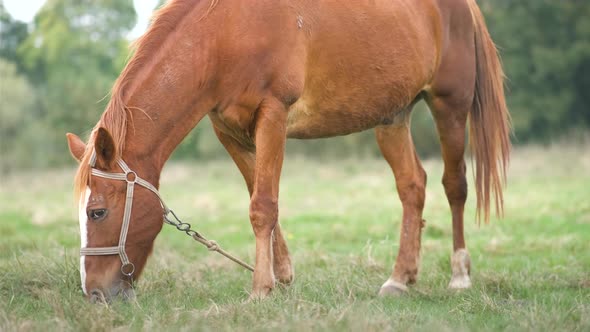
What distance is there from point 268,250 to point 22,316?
152 centimetres

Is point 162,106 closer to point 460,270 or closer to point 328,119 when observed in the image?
point 328,119

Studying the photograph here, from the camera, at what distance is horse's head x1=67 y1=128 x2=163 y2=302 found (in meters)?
4.14

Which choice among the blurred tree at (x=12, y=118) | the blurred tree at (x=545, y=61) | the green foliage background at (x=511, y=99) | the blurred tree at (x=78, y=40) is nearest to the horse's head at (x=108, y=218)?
the green foliage background at (x=511, y=99)

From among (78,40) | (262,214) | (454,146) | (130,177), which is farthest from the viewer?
(78,40)

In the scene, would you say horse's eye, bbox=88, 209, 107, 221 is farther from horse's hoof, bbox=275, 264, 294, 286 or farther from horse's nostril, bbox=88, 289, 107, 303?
horse's hoof, bbox=275, 264, 294, 286

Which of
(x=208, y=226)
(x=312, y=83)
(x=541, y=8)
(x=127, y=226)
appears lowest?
(x=208, y=226)

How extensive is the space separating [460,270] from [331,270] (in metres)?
1.04

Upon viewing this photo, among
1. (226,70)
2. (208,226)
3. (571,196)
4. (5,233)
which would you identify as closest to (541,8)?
(571,196)

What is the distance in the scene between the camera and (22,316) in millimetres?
4012

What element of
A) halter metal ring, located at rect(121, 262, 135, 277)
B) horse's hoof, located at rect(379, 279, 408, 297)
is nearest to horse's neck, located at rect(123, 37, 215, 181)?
halter metal ring, located at rect(121, 262, 135, 277)

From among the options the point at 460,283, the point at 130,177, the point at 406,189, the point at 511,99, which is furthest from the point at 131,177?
the point at 511,99

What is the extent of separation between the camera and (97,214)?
13.7 ft

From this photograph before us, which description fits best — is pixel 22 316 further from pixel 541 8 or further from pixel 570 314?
pixel 541 8

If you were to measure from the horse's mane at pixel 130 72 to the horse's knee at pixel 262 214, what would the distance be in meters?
0.91
